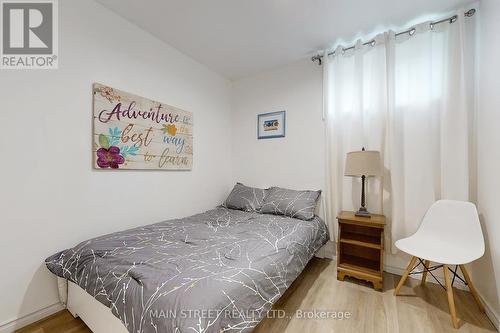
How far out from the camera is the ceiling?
183cm

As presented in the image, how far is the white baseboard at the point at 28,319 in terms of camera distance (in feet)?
4.59

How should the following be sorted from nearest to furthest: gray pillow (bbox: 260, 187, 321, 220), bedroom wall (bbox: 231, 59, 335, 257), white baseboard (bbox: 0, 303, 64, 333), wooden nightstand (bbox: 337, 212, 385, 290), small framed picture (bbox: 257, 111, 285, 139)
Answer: white baseboard (bbox: 0, 303, 64, 333) < wooden nightstand (bbox: 337, 212, 385, 290) < gray pillow (bbox: 260, 187, 321, 220) < bedroom wall (bbox: 231, 59, 335, 257) < small framed picture (bbox: 257, 111, 285, 139)

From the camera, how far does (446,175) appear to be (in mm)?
1872

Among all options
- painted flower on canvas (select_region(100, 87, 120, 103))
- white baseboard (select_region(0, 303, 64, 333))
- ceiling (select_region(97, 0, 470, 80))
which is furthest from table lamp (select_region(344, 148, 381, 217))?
white baseboard (select_region(0, 303, 64, 333))

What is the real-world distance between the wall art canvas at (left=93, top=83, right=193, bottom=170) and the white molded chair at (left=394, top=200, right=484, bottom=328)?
7.67ft

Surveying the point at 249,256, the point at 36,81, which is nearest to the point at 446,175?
the point at 249,256

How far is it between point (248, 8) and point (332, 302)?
256cm

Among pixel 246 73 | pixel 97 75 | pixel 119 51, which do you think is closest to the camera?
pixel 97 75

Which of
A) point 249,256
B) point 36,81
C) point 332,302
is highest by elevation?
point 36,81

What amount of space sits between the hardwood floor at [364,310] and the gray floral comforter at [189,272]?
0.98ft

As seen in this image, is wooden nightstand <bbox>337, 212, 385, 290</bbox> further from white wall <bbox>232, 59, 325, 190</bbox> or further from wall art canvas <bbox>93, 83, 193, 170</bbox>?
wall art canvas <bbox>93, 83, 193, 170</bbox>

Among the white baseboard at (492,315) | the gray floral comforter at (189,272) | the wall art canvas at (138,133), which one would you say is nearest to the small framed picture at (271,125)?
the wall art canvas at (138,133)

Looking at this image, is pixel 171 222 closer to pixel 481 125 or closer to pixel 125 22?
pixel 125 22

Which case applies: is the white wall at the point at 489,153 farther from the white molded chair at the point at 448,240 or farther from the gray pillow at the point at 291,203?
the gray pillow at the point at 291,203
